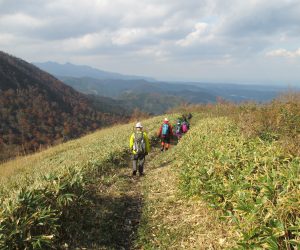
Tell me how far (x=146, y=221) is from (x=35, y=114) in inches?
3824

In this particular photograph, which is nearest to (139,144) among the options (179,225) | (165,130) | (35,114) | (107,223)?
(107,223)

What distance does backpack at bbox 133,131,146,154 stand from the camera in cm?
1235

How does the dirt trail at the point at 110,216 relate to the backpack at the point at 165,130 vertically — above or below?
below

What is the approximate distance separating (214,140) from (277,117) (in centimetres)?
585

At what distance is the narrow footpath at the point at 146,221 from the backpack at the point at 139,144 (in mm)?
2139

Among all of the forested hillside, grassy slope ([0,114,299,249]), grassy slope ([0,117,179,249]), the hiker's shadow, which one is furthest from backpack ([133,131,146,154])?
grassy slope ([0,117,179,249])

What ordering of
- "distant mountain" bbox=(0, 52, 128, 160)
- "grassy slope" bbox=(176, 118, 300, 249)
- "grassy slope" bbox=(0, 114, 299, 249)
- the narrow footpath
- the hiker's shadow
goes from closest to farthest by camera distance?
"grassy slope" bbox=(176, 118, 300, 249) → "grassy slope" bbox=(0, 114, 299, 249) → the narrow footpath → the hiker's shadow → "distant mountain" bbox=(0, 52, 128, 160)

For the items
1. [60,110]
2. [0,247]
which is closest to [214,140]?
[0,247]

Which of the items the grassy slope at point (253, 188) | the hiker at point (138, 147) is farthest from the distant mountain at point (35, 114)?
the grassy slope at point (253, 188)

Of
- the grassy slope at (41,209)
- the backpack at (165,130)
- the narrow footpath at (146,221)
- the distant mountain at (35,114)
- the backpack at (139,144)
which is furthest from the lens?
the distant mountain at (35,114)

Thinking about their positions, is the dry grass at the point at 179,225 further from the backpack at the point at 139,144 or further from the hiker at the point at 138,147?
the backpack at the point at 139,144

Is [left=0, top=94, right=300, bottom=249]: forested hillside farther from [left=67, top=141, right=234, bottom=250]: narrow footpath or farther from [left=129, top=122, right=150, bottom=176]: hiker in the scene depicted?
[left=129, top=122, right=150, bottom=176]: hiker

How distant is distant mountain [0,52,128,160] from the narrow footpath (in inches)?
2512

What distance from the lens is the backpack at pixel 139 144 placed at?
1235 cm
